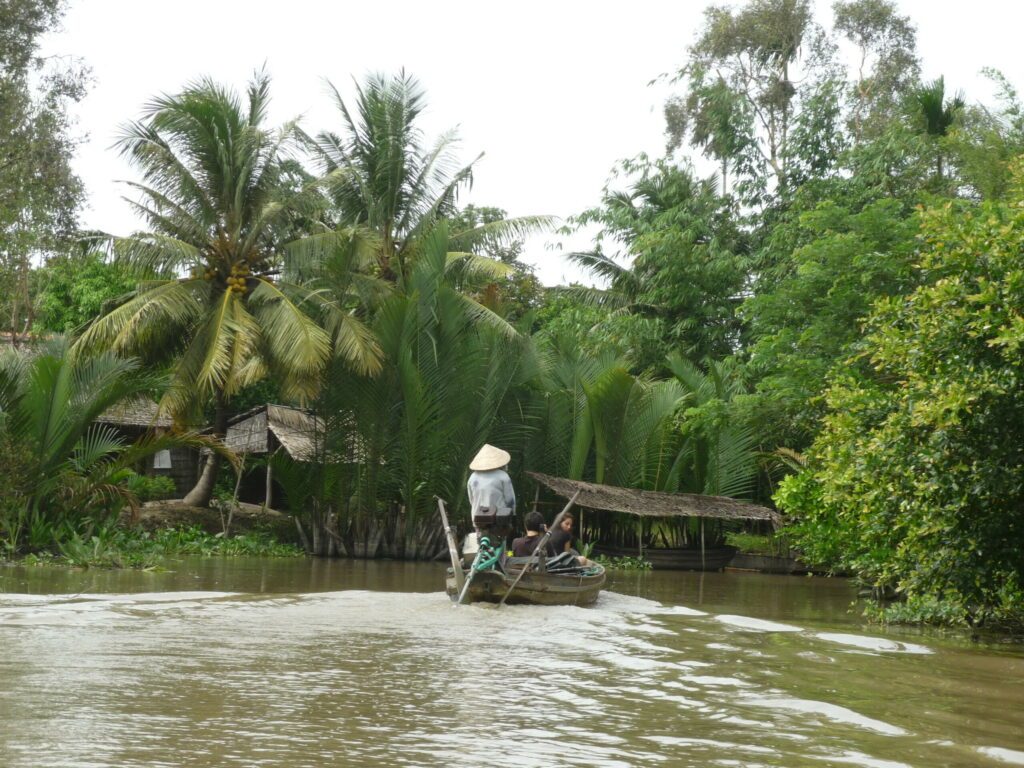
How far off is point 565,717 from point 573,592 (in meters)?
5.71

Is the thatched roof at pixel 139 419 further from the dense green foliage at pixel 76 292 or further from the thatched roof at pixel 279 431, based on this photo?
the dense green foliage at pixel 76 292

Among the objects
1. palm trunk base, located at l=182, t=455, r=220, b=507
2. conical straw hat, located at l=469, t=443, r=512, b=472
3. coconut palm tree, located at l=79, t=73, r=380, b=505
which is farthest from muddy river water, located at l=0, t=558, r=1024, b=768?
palm trunk base, located at l=182, t=455, r=220, b=507

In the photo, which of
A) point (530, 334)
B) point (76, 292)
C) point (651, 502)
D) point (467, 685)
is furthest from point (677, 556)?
point (76, 292)

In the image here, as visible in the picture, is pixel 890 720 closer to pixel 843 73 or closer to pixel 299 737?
pixel 299 737

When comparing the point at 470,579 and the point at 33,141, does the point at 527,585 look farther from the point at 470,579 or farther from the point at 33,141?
the point at 33,141

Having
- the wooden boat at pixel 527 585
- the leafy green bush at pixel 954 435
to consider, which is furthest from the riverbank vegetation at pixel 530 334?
the wooden boat at pixel 527 585

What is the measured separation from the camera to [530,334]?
22031 millimetres

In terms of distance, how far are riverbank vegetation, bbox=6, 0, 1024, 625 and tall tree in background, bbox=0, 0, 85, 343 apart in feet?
0.34

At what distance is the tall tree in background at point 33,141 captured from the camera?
20422 millimetres

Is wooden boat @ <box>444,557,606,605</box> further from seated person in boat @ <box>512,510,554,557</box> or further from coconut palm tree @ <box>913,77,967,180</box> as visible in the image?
coconut palm tree @ <box>913,77,967,180</box>

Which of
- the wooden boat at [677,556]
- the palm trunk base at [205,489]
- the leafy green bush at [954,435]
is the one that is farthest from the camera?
the palm trunk base at [205,489]

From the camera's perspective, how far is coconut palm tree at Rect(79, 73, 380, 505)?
18844 mm

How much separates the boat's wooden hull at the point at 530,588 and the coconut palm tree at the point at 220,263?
25.6ft

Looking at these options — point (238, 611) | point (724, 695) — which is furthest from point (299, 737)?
point (238, 611)
